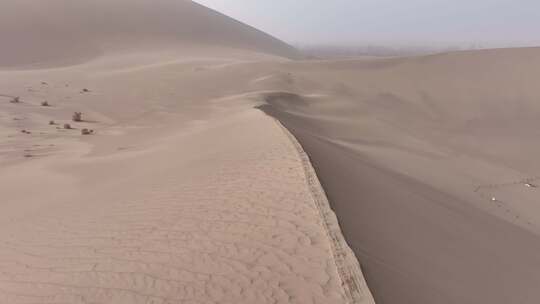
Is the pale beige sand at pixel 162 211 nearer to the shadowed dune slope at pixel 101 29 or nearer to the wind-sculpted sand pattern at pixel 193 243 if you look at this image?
the wind-sculpted sand pattern at pixel 193 243

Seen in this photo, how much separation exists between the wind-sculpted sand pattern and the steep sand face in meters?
0.37

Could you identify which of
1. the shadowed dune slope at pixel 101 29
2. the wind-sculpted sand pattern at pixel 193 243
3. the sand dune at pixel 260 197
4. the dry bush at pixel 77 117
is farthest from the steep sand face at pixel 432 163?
the shadowed dune slope at pixel 101 29

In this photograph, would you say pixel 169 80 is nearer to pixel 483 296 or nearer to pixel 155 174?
pixel 155 174

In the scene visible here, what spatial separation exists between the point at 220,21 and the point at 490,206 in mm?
48985

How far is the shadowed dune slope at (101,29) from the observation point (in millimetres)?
34688

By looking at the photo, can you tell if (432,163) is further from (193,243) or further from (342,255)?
(193,243)

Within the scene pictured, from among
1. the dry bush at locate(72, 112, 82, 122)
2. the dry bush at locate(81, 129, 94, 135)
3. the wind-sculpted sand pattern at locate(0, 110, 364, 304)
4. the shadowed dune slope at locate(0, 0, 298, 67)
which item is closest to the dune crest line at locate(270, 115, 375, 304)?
the wind-sculpted sand pattern at locate(0, 110, 364, 304)

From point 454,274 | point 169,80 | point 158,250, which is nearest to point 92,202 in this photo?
point 158,250

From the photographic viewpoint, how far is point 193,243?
422 centimetres

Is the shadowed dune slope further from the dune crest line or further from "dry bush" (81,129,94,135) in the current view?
the dune crest line

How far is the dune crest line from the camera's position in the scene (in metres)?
3.27

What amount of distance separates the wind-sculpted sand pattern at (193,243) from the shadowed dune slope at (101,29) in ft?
96.3

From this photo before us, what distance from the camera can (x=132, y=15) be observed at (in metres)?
45.8

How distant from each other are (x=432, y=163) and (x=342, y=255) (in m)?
7.38
